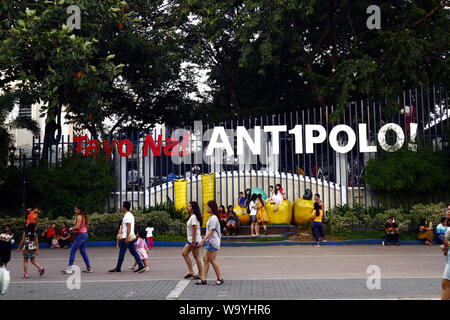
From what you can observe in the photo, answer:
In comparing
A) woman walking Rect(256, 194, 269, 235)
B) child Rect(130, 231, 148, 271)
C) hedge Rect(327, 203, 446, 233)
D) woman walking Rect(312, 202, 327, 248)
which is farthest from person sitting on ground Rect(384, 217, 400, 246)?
child Rect(130, 231, 148, 271)

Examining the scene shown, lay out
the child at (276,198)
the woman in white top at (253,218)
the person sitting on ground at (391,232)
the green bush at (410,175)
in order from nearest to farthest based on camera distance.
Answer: the person sitting on ground at (391,232) < the woman in white top at (253,218) < the green bush at (410,175) < the child at (276,198)

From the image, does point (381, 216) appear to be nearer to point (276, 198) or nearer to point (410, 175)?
point (410, 175)

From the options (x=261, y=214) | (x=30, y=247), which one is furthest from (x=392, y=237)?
(x=30, y=247)

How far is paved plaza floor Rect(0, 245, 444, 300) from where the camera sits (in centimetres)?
841

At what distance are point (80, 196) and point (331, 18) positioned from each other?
14219mm

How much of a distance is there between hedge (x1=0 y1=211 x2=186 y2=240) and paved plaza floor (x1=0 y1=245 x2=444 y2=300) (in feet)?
8.25

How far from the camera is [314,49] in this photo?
24.8m

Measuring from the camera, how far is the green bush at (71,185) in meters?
19.7

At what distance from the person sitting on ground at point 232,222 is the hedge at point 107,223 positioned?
5.92 ft
